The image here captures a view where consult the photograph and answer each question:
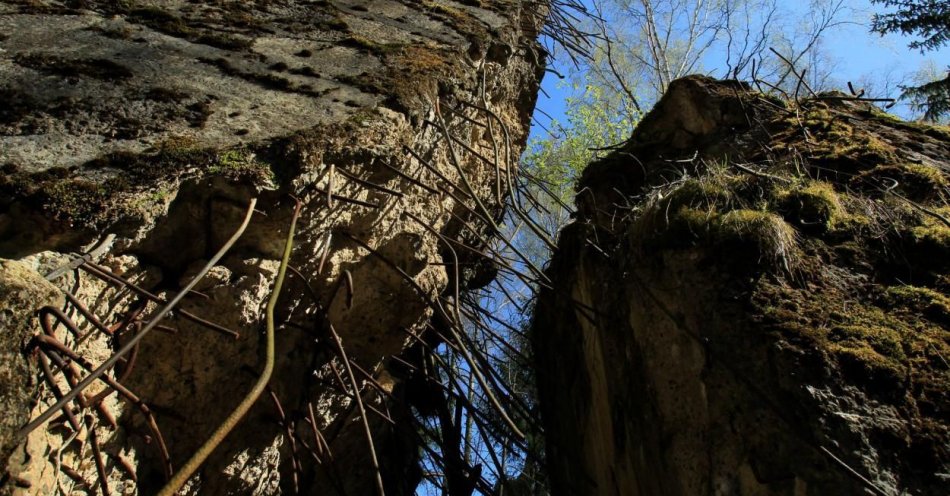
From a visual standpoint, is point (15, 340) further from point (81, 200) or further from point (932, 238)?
point (932, 238)

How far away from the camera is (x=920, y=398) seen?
5.57 ft

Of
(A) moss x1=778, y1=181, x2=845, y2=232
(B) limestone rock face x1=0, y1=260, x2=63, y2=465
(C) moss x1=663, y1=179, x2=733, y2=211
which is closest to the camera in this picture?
(B) limestone rock face x1=0, y1=260, x2=63, y2=465

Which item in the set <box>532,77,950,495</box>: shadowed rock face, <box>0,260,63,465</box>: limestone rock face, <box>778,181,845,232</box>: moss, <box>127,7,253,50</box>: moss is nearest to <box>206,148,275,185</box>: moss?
<box>0,260,63,465</box>: limestone rock face

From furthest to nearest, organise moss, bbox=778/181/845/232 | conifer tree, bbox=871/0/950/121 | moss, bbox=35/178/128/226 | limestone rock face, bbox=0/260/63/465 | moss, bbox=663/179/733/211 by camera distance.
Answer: conifer tree, bbox=871/0/950/121 < moss, bbox=663/179/733/211 < moss, bbox=778/181/845/232 < moss, bbox=35/178/128/226 < limestone rock face, bbox=0/260/63/465

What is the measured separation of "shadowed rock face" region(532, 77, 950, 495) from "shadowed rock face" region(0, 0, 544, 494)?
758mm

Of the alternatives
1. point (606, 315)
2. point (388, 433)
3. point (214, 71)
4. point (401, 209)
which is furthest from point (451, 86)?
point (388, 433)

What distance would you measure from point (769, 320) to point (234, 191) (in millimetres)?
1540

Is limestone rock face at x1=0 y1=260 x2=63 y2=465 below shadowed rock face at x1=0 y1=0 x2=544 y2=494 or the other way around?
below

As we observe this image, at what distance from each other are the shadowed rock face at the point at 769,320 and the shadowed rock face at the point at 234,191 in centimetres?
76

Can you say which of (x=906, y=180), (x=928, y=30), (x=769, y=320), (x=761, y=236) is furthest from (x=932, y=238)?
(x=928, y=30)

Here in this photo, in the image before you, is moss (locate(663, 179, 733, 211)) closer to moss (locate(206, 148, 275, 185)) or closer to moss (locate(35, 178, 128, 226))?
moss (locate(206, 148, 275, 185))

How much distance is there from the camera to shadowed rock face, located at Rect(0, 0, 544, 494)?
1.85 m

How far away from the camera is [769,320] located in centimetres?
193

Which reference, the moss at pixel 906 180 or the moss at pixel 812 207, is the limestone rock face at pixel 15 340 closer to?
the moss at pixel 812 207
